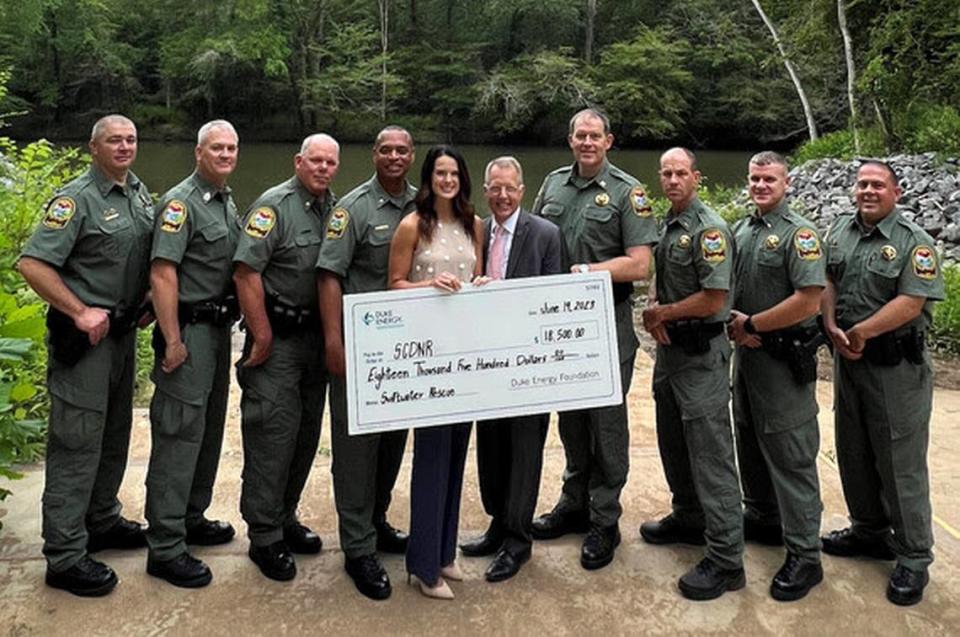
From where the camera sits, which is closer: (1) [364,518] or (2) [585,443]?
(1) [364,518]

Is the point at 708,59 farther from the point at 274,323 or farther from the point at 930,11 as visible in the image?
the point at 274,323

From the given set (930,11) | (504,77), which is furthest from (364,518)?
(504,77)

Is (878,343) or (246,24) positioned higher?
(246,24)

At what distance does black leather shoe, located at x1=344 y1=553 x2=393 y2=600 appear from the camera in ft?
8.71

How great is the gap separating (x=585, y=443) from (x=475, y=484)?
84 centimetres

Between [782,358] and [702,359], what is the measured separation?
27 centimetres

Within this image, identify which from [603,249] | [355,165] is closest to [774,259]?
[603,249]

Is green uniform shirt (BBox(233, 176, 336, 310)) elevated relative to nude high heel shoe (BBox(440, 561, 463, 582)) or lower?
elevated

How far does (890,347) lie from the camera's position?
2658 millimetres

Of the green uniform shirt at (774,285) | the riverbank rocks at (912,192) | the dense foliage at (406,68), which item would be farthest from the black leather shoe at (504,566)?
the dense foliage at (406,68)

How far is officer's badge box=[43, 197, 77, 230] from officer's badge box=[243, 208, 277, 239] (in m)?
0.53

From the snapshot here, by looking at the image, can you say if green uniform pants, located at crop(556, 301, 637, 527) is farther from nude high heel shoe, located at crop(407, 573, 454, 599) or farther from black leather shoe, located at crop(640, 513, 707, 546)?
nude high heel shoe, located at crop(407, 573, 454, 599)

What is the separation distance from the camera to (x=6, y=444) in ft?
9.14

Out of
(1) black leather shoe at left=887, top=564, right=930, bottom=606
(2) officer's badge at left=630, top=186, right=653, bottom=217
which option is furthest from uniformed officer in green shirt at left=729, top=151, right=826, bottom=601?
(2) officer's badge at left=630, top=186, right=653, bottom=217
